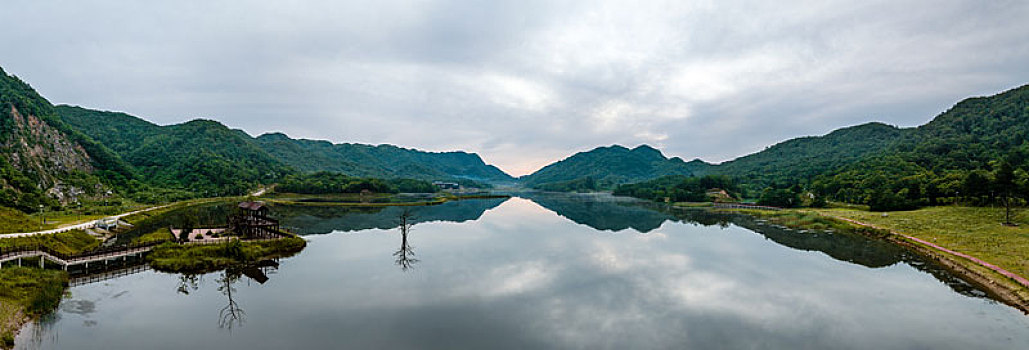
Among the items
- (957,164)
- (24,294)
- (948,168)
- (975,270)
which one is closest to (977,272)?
(975,270)

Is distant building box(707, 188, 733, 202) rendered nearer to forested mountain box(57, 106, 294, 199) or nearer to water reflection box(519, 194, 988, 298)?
water reflection box(519, 194, 988, 298)

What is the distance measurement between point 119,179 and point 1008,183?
163 m

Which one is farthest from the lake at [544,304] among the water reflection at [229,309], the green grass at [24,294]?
the green grass at [24,294]

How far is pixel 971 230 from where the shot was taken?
144ft

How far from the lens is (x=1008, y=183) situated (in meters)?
48.5

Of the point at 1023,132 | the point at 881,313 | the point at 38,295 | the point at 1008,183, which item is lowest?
the point at 881,313

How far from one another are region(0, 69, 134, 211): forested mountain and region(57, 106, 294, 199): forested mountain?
17.1 meters

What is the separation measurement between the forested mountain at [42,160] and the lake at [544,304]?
51213 mm

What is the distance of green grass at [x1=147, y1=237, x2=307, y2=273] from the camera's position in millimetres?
32062

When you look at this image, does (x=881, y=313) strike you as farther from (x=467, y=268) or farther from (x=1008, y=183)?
(x=1008, y=183)

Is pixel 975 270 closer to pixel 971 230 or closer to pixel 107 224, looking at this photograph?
pixel 971 230

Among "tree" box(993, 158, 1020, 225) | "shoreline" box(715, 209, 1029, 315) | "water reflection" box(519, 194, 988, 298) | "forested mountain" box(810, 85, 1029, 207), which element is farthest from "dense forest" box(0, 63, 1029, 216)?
"water reflection" box(519, 194, 988, 298)

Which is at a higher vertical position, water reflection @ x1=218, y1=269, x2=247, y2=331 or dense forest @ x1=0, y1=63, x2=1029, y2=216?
dense forest @ x1=0, y1=63, x2=1029, y2=216

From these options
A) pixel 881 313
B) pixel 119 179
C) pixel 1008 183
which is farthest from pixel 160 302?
pixel 119 179
